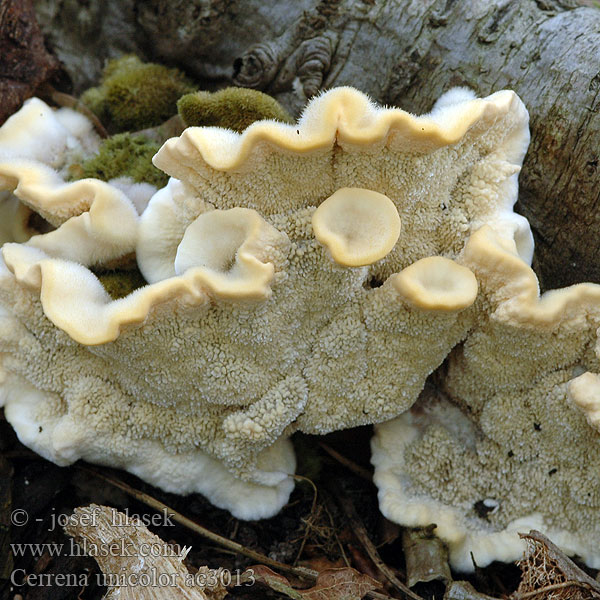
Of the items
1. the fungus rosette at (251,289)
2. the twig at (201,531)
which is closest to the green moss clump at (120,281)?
the fungus rosette at (251,289)

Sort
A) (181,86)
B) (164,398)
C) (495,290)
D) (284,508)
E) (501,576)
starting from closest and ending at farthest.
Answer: (495,290) → (164,398) → (501,576) → (284,508) → (181,86)

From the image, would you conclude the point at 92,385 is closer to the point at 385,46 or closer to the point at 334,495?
the point at 334,495

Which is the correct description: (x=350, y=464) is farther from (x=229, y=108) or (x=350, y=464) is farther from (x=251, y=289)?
(x=229, y=108)

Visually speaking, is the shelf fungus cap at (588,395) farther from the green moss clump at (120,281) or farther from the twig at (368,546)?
the green moss clump at (120,281)

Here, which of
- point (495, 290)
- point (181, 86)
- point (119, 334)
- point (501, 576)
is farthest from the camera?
point (181, 86)

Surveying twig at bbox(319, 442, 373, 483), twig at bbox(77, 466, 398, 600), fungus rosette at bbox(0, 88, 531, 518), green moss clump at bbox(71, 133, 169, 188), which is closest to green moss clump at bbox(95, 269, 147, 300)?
fungus rosette at bbox(0, 88, 531, 518)

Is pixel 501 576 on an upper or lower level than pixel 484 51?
lower

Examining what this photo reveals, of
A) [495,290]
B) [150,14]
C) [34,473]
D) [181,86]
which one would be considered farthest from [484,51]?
[34,473]
